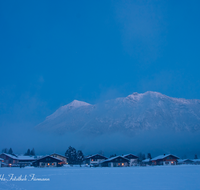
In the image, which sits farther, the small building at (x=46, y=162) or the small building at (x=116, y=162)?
the small building at (x=116, y=162)

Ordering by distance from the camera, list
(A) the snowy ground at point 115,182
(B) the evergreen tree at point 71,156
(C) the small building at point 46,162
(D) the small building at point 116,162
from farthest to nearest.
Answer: (B) the evergreen tree at point 71,156 < (D) the small building at point 116,162 < (C) the small building at point 46,162 < (A) the snowy ground at point 115,182

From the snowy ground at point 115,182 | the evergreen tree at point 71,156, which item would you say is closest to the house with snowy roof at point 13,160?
the evergreen tree at point 71,156

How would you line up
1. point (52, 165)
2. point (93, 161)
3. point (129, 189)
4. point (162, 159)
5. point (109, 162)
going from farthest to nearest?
point (93, 161) < point (162, 159) < point (109, 162) < point (52, 165) < point (129, 189)

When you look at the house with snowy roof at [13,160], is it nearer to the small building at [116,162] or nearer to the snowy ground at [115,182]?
→ the small building at [116,162]

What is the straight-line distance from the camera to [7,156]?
3661 inches

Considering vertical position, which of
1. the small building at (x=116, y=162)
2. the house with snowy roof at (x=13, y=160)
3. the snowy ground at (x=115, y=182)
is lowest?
the snowy ground at (x=115, y=182)

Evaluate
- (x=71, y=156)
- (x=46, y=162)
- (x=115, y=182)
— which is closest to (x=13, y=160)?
(x=46, y=162)

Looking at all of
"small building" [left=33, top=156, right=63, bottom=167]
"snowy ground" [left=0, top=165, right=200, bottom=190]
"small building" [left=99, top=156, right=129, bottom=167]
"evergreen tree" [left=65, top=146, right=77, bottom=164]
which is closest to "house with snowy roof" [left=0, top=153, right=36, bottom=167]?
"evergreen tree" [left=65, top=146, right=77, bottom=164]

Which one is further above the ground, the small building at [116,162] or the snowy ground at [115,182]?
the small building at [116,162]

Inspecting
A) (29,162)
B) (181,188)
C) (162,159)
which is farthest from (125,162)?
(181,188)

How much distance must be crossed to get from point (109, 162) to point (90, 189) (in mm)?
71191

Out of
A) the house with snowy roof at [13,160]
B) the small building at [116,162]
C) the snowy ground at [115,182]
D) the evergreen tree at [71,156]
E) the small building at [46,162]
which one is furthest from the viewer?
the evergreen tree at [71,156]

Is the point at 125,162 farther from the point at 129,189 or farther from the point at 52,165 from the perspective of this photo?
the point at 129,189

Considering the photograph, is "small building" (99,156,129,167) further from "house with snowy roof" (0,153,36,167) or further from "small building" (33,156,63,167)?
"house with snowy roof" (0,153,36,167)
